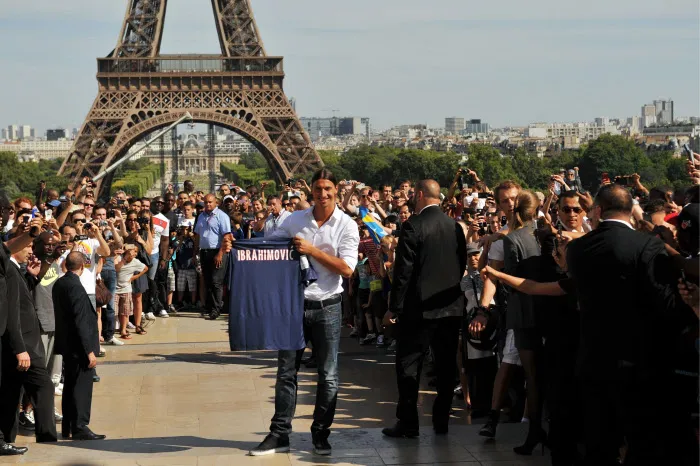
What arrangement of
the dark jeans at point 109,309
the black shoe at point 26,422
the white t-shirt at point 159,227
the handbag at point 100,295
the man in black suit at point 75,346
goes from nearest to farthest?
1. the man in black suit at point 75,346
2. the black shoe at point 26,422
3. the handbag at point 100,295
4. the dark jeans at point 109,309
5. the white t-shirt at point 159,227

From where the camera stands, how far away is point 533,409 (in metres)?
8.04

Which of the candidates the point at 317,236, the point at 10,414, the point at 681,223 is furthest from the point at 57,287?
the point at 681,223

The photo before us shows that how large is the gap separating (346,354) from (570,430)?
597 cm

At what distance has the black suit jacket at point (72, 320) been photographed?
929 cm

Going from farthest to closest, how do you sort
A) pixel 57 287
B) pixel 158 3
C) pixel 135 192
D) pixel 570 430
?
pixel 135 192 < pixel 158 3 < pixel 57 287 < pixel 570 430

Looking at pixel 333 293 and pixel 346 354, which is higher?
pixel 333 293

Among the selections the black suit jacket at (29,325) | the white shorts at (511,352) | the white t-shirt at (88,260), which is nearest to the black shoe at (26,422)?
the black suit jacket at (29,325)

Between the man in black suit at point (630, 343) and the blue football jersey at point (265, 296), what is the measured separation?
2.32 meters

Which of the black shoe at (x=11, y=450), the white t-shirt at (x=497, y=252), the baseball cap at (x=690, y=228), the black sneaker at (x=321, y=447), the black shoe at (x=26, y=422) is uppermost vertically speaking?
the baseball cap at (x=690, y=228)

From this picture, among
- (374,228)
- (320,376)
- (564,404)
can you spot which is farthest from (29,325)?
(374,228)

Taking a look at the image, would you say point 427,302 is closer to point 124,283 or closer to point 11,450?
point 11,450

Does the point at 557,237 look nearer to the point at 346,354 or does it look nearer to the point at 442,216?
the point at 442,216

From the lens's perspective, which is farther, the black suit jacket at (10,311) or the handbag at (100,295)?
the handbag at (100,295)

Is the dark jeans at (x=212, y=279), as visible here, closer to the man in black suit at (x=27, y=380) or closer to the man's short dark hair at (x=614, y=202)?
the man in black suit at (x=27, y=380)
